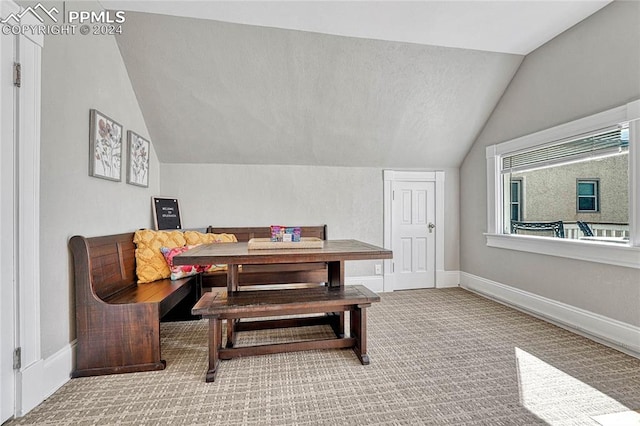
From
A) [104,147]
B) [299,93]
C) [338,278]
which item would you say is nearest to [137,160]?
[104,147]

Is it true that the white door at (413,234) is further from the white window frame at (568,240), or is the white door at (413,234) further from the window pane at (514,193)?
the window pane at (514,193)

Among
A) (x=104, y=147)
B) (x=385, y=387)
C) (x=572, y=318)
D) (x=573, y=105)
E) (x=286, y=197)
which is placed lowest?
(x=385, y=387)

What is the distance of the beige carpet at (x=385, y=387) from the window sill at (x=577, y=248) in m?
0.70

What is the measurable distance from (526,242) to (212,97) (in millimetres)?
Answer: 3762

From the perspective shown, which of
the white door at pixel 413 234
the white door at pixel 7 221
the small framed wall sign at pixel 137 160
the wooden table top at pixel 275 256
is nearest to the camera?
the white door at pixel 7 221

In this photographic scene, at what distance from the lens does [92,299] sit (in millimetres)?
1953

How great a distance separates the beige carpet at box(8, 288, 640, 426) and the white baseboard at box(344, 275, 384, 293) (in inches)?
58.7

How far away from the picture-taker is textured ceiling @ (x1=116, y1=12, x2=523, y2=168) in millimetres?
2746

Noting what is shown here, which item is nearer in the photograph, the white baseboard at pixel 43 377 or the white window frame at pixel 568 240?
the white baseboard at pixel 43 377

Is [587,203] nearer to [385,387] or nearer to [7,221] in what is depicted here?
[385,387]

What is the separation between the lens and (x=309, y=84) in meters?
3.13

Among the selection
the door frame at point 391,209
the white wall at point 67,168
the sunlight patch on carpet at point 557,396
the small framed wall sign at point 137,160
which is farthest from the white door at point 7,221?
the door frame at point 391,209

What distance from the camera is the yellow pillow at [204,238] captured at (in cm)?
318

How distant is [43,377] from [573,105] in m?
4.53
